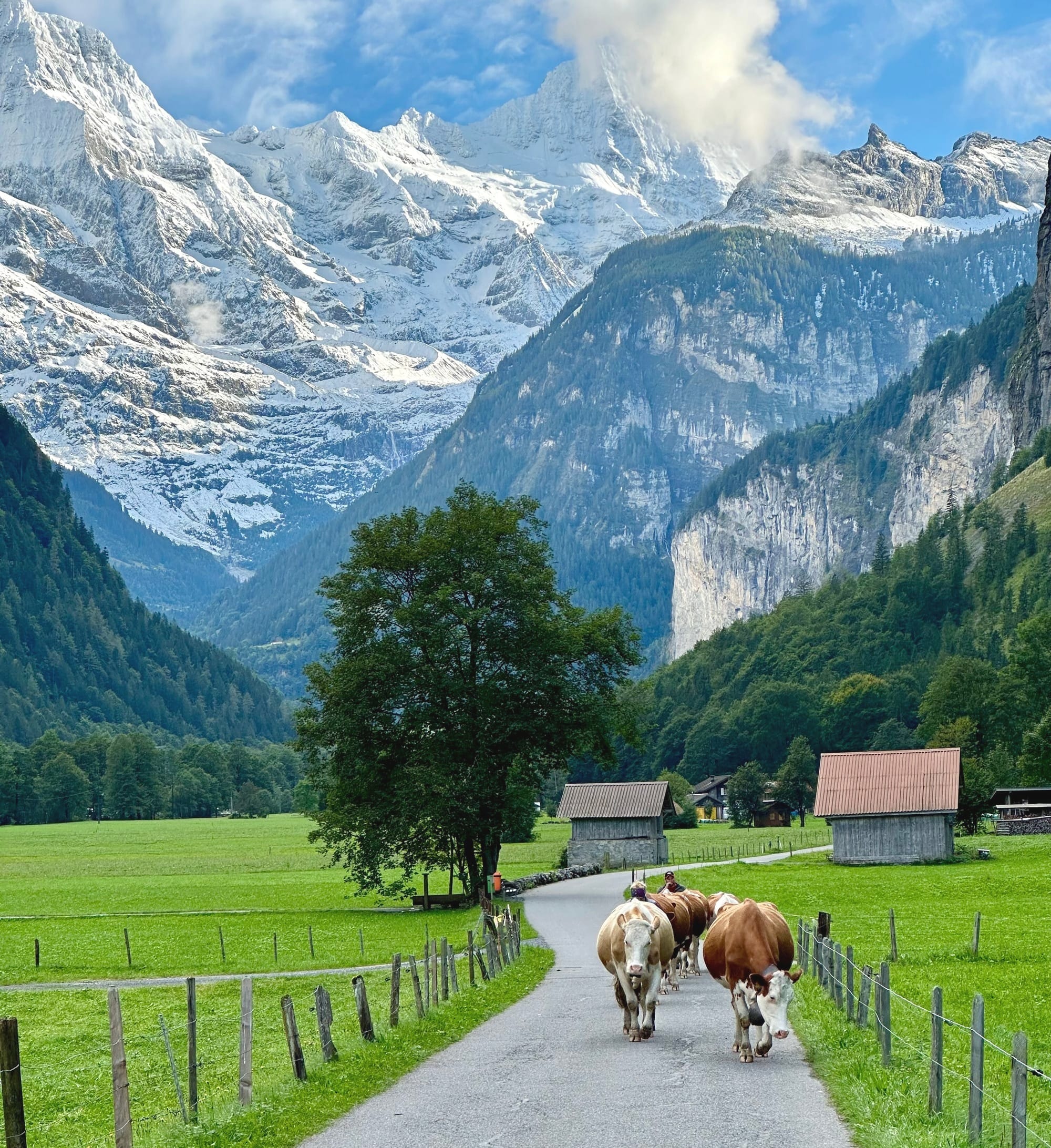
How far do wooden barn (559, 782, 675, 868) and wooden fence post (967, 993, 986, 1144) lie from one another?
277ft

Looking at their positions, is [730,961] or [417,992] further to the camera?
[417,992]

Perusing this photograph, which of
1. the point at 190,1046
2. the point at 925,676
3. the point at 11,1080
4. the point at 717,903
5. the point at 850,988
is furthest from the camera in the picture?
the point at 925,676

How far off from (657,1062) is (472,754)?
43354 millimetres

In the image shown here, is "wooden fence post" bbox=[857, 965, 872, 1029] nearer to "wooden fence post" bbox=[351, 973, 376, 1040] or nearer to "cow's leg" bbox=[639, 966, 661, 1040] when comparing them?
"cow's leg" bbox=[639, 966, 661, 1040]

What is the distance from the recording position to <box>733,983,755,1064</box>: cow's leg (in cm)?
2212

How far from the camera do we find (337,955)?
157 ft

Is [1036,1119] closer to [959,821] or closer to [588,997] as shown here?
[588,997]

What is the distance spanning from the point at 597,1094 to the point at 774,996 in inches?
138

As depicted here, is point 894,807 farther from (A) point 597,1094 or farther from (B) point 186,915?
(A) point 597,1094

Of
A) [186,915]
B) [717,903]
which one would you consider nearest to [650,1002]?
[717,903]

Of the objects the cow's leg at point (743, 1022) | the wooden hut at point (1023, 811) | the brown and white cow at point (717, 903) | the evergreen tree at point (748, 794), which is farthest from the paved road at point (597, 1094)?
the evergreen tree at point (748, 794)

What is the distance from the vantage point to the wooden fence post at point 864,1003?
23.8 m

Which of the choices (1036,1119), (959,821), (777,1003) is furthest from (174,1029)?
(959,821)

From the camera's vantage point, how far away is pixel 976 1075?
52.3 feet
